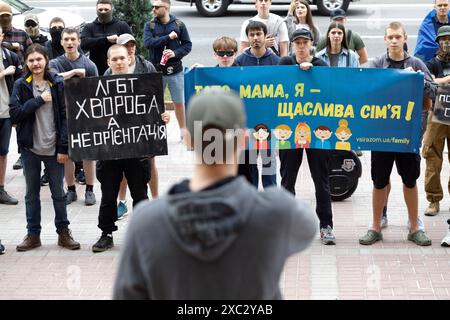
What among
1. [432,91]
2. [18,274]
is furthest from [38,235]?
[432,91]

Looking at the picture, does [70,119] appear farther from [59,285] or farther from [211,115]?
[211,115]

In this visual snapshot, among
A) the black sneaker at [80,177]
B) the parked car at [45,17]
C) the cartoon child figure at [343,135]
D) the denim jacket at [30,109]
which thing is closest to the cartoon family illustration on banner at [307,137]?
the cartoon child figure at [343,135]

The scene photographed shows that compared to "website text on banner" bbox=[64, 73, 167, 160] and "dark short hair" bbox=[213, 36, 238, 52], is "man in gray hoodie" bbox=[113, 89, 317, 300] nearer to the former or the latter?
"website text on banner" bbox=[64, 73, 167, 160]

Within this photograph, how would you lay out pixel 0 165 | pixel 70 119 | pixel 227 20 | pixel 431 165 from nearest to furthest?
pixel 70 119 → pixel 431 165 → pixel 0 165 → pixel 227 20

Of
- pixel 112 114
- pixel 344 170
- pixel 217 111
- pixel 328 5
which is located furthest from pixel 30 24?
pixel 328 5

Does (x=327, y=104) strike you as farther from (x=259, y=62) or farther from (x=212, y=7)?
(x=212, y=7)

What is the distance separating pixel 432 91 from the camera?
802 centimetres

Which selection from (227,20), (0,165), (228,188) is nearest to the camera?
(228,188)

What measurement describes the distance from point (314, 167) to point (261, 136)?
55cm

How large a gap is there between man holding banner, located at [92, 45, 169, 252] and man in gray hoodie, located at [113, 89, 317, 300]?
4953mm

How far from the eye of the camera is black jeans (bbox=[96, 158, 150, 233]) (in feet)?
26.3

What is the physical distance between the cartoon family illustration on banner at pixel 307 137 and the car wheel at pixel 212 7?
12.9m

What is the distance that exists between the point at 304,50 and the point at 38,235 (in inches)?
110

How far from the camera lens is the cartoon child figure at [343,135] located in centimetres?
822
